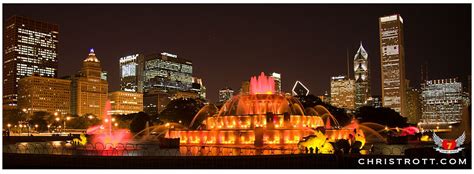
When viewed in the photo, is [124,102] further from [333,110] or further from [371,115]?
[371,115]

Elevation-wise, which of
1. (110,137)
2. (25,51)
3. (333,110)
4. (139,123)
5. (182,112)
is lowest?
(139,123)

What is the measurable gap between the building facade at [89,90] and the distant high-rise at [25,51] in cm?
1944

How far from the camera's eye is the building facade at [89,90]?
16573 cm

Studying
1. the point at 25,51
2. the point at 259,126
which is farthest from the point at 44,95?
the point at 259,126

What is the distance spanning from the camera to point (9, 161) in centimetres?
1902

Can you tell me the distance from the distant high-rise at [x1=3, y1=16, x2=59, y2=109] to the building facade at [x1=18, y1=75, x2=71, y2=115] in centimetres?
1190

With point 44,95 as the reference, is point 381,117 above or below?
below

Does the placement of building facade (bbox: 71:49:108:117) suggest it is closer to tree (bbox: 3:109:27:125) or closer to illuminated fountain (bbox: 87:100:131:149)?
tree (bbox: 3:109:27:125)

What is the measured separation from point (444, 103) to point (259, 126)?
177m

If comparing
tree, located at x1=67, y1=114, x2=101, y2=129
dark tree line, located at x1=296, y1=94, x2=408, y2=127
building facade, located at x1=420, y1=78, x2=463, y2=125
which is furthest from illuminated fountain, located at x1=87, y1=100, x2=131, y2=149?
building facade, located at x1=420, y1=78, x2=463, y2=125

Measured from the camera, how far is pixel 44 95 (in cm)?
15525

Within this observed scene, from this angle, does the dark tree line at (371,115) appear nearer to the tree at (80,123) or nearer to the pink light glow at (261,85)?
the pink light glow at (261,85)

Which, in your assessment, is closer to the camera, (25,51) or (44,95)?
(44,95)

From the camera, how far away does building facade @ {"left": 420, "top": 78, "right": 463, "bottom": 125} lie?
7452 inches
